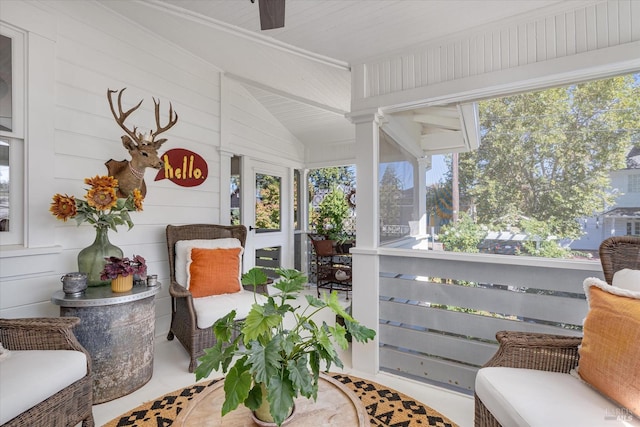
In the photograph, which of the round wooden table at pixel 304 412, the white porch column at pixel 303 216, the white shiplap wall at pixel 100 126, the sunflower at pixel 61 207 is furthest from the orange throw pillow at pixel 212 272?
the white porch column at pixel 303 216

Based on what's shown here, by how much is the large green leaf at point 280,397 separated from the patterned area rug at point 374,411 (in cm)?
103

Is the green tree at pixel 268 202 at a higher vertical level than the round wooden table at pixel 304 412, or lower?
higher

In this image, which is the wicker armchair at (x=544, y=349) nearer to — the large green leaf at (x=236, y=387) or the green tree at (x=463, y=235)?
the green tree at (x=463, y=235)

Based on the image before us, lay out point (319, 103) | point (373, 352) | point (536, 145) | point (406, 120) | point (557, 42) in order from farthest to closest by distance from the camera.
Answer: point (319, 103), point (406, 120), point (373, 352), point (536, 145), point (557, 42)

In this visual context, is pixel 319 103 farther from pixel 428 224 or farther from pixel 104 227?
pixel 104 227

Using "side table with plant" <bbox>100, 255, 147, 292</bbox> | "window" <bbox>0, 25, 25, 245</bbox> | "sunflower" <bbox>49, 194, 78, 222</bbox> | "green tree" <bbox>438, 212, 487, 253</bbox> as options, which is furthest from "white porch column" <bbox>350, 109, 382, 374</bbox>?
"window" <bbox>0, 25, 25, 245</bbox>

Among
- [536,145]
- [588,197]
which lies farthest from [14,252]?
[588,197]

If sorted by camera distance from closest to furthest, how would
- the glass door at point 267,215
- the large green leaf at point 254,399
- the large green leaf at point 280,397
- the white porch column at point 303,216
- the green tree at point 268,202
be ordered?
the large green leaf at point 280,397 < the large green leaf at point 254,399 < the glass door at point 267,215 < the green tree at point 268,202 < the white porch column at point 303,216

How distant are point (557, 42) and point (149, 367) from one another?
3.34 m

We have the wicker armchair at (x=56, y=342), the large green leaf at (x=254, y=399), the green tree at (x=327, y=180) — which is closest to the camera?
the large green leaf at (x=254, y=399)

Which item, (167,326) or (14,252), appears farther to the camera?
(167,326)

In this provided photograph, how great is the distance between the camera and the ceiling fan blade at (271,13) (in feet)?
4.18

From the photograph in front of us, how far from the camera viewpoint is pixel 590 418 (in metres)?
1.14

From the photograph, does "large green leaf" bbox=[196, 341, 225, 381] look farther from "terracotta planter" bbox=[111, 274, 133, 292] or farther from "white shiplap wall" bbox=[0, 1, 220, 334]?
"white shiplap wall" bbox=[0, 1, 220, 334]
